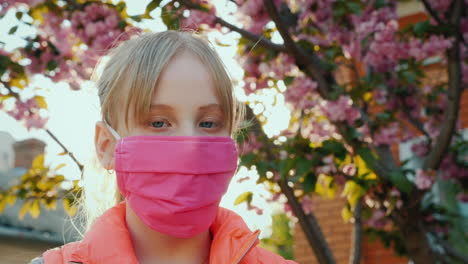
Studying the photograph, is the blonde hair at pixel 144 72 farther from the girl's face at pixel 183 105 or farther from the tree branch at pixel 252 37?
the tree branch at pixel 252 37

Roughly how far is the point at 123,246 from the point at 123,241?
0.8 inches

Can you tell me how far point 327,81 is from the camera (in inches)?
176

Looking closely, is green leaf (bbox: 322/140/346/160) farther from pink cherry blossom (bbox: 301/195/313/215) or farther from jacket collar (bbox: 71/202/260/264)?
jacket collar (bbox: 71/202/260/264)

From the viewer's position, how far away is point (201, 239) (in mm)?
2004

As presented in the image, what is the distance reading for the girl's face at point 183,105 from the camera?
1.86 meters

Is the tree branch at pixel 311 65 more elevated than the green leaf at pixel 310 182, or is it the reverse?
the tree branch at pixel 311 65

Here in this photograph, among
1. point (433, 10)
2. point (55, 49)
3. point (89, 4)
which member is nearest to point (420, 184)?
point (433, 10)

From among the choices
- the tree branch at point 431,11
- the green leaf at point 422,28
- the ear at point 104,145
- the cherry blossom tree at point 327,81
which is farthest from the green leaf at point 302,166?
the ear at point 104,145

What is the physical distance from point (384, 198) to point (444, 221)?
73 centimetres

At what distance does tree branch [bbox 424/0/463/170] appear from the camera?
4.25 meters

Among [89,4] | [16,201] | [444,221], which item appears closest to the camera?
[89,4]

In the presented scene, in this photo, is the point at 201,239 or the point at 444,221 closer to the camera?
the point at 201,239

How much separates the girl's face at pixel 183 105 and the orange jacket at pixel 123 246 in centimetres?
27

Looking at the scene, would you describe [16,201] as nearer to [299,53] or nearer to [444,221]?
[299,53]
